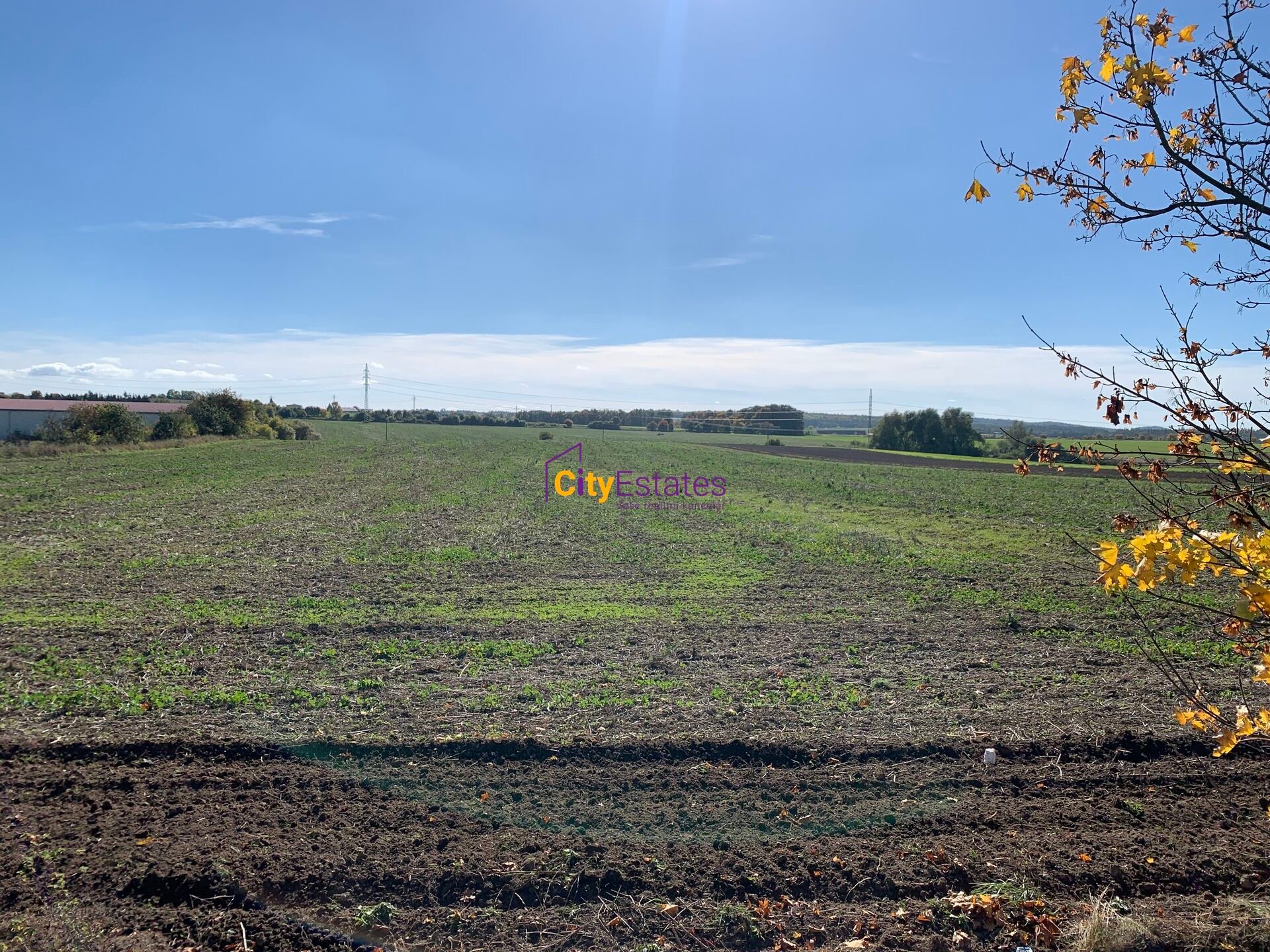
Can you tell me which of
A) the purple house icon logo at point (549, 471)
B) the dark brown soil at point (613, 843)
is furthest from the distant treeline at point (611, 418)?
the dark brown soil at point (613, 843)

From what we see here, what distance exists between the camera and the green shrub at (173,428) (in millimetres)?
42469

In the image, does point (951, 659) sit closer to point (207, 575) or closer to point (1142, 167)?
point (1142, 167)

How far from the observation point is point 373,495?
20.5 metres

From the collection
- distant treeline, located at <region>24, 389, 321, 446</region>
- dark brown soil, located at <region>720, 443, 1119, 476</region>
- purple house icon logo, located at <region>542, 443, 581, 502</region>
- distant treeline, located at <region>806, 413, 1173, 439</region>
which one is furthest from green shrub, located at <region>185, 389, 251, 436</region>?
distant treeline, located at <region>806, 413, 1173, 439</region>

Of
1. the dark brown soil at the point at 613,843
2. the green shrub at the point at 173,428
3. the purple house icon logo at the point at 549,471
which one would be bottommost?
the dark brown soil at the point at 613,843

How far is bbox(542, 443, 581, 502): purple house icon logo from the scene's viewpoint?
2161cm

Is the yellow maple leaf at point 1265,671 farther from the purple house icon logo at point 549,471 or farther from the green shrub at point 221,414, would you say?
the green shrub at point 221,414

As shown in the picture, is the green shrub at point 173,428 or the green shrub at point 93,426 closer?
the green shrub at point 93,426

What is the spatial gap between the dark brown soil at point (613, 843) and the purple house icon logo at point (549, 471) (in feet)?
50.9

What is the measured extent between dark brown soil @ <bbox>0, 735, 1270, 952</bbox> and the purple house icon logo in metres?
15.5

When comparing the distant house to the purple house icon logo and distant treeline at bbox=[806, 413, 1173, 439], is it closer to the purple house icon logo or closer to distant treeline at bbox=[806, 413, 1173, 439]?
the purple house icon logo

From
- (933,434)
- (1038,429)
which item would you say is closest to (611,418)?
(933,434)

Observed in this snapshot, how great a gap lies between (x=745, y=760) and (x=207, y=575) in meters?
8.84

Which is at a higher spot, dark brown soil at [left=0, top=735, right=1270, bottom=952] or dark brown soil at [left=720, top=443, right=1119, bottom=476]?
dark brown soil at [left=720, top=443, right=1119, bottom=476]
